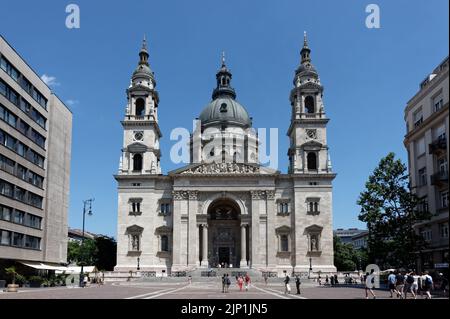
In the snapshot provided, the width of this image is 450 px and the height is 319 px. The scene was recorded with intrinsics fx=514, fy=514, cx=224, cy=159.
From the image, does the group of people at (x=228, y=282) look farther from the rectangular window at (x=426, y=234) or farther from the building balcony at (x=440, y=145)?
the building balcony at (x=440, y=145)

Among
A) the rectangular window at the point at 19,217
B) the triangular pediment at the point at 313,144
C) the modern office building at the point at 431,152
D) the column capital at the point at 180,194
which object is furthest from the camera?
the triangular pediment at the point at 313,144

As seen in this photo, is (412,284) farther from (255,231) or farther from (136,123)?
(136,123)

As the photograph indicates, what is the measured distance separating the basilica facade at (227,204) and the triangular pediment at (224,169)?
157 mm

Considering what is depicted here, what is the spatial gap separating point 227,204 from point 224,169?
290 inches

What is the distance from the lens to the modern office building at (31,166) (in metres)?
56.2

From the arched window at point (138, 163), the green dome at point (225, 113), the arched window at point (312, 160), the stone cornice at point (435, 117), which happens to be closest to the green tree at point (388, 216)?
the stone cornice at point (435, 117)

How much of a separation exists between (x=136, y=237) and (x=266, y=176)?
2224 centimetres

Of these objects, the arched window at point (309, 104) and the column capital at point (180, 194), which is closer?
the column capital at point (180, 194)

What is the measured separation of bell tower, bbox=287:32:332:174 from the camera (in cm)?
8125

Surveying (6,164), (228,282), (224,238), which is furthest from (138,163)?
(228,282)

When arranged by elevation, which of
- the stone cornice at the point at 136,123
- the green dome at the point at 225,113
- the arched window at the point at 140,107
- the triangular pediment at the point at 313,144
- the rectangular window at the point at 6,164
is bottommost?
the rectangular window at the point at 6,164

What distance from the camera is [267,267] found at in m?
77.2

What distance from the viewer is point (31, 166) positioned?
6303 cm
